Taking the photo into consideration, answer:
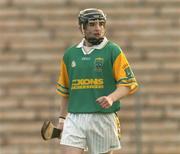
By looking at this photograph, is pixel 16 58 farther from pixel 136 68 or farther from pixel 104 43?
pixel 104 43

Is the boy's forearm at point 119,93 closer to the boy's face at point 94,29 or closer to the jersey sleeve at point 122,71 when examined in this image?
the jersey sleeve at point 122,71

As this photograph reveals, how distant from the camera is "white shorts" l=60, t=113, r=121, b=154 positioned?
600cm

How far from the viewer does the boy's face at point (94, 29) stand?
603 centimetres

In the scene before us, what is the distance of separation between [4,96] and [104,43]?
Answer: 610cm

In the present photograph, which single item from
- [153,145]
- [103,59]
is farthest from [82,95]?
[153,145]

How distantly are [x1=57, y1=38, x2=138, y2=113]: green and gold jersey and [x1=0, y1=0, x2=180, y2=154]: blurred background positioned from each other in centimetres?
519

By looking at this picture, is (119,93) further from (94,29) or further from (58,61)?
(58,61)

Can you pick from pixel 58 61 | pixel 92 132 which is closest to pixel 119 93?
pixel 92 132

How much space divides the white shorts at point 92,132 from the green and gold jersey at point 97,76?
60 mm

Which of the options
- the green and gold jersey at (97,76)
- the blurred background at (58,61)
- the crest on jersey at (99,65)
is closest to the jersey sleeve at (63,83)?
the green and gold jersey at (97,76)

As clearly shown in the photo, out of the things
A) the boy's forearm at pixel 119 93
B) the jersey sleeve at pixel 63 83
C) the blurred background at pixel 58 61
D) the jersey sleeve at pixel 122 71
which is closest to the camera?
the boy's forearm at pixel 119 93

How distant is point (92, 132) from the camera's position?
19.8ft

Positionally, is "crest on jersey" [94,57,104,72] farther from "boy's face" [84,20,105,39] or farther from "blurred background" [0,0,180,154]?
"blurred background" [0,0,180,154]

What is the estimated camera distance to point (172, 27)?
1241 cm
